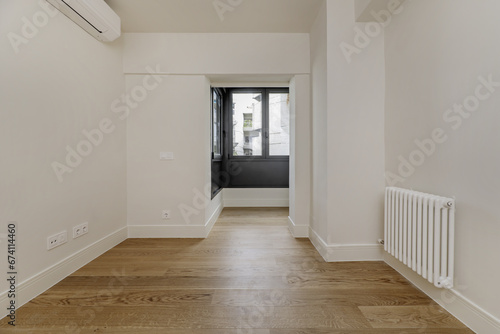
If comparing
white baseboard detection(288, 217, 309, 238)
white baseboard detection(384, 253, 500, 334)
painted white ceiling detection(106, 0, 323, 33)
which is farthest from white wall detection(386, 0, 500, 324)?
white baseboard detection(288, 217, 309, 238)

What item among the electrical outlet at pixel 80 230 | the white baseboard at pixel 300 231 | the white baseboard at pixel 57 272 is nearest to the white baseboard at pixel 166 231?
the white baseboard at pixel 57 272

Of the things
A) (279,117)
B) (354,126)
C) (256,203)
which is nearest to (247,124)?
(279,117)

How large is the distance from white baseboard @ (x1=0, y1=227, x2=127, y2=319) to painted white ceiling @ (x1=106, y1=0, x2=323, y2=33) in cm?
242

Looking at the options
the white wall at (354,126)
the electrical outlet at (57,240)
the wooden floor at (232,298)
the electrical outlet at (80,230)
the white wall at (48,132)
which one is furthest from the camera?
the white wall at (354,126)

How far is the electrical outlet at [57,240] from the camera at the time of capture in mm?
1871

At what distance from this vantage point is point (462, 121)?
1.46m

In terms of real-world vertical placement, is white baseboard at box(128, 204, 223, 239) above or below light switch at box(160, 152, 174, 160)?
below

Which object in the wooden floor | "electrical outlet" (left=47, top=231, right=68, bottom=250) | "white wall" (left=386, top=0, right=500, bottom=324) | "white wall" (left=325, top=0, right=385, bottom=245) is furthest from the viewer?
"white wall" (left=325, top=0, right=385, bottom=245)

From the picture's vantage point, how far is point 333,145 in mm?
2295

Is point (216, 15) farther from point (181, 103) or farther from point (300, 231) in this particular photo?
point (300, 231)

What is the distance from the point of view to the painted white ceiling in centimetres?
243

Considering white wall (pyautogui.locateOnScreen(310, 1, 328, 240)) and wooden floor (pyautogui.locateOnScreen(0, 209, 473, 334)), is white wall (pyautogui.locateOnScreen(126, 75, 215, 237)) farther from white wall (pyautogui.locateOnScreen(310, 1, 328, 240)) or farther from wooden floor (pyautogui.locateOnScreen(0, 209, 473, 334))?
white wall (pyautogui.locateOnScreen(310, 1, 328, 240))

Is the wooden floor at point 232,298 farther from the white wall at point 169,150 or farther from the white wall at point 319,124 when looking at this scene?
the white wall at point 169,150

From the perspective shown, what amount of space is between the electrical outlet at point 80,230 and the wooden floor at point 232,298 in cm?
31
